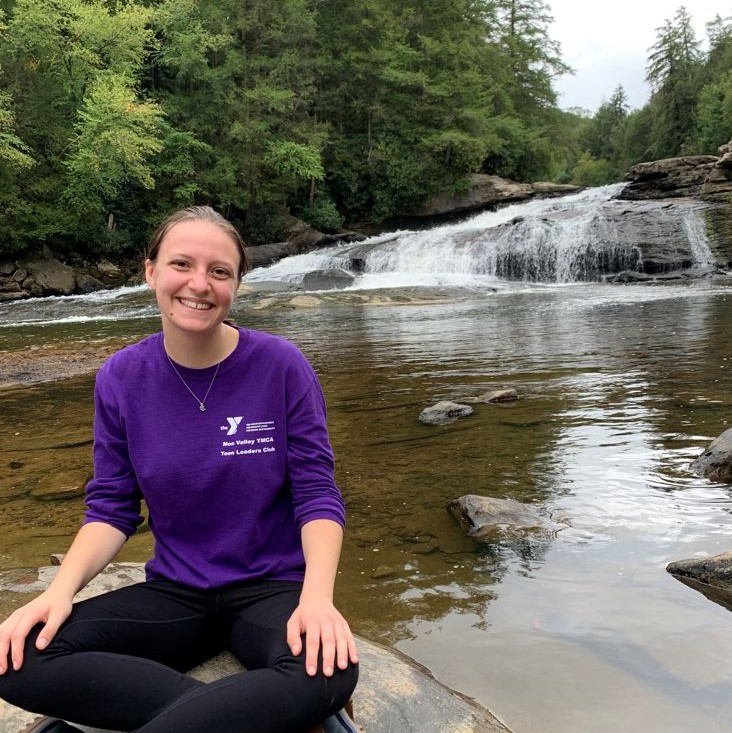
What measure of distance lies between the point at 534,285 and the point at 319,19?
20546 mm

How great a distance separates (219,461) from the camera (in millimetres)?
1908

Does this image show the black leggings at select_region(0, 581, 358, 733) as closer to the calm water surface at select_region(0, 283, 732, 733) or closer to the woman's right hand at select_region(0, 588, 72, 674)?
the woman's right hand at select_region(0, 588, 72, 674)

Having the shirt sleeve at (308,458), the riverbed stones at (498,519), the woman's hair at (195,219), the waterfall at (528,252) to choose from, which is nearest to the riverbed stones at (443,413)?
the riverbed stones at (498,519)

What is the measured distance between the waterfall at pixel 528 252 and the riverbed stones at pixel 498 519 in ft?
54.4

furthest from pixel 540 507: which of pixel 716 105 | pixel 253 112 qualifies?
pixel 716 105

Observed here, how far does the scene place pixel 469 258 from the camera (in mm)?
22000

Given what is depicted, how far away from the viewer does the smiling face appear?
193 cm

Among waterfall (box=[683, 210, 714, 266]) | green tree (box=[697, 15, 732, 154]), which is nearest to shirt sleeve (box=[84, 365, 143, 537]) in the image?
waterfall (box=[683, 210, 714, 266])

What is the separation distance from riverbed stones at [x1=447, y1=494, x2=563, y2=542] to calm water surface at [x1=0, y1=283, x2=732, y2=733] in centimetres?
8

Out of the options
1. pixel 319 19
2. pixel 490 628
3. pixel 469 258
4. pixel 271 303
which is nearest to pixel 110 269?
pixel 271 303

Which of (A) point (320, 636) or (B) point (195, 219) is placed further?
(B) point (195, 219)

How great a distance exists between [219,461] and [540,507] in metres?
2.27

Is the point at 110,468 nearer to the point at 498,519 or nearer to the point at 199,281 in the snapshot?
the point at 199,281

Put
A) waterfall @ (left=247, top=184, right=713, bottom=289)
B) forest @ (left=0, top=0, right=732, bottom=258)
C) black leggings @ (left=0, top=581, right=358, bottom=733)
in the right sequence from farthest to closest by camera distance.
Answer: forest @ (left=0, top=0, right=732, bottom=258) < waterfall @ (left=247, top=184, right=713, bottom=289) < black leggings @ (left=0, top=581, right=358, bottom=733)
